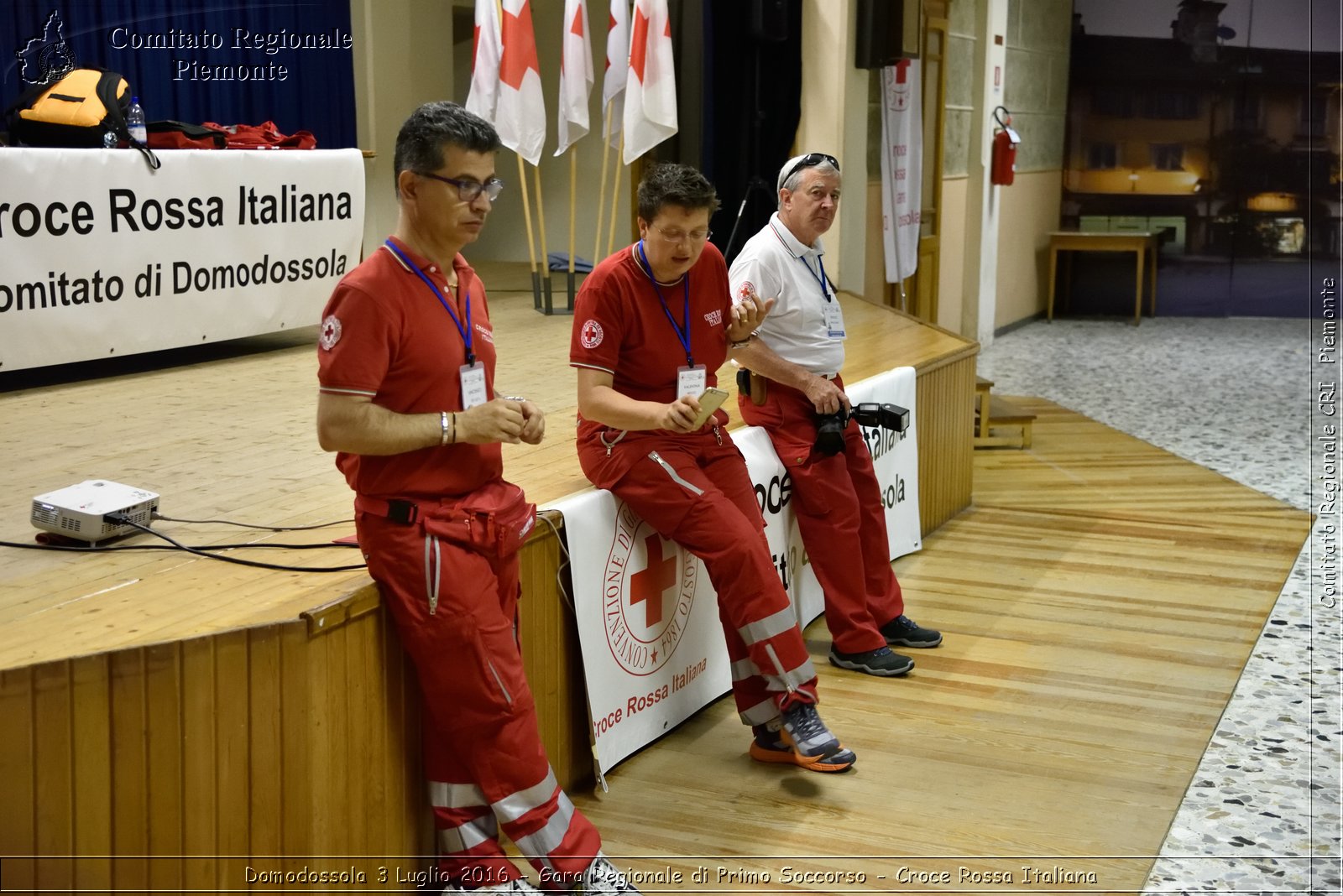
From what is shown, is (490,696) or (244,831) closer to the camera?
(244,831)

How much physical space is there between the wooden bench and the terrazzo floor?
0.73 meters

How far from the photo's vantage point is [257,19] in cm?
646

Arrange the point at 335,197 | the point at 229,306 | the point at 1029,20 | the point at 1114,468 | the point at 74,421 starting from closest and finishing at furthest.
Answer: the point at 74,421 < the point at 229,306 < the point at 335,197 < the point at 1114,468 < the point at 1029,20

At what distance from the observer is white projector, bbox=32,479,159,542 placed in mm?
2465

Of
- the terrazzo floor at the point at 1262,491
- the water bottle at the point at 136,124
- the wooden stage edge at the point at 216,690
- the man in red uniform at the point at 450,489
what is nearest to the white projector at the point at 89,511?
the wooden stage edge at the point at 216,690

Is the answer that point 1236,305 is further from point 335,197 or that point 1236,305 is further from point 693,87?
point 335,197

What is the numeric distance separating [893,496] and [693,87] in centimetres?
349

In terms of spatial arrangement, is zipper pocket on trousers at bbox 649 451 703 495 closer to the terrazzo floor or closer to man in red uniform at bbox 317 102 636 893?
man in red uniform at bbox 317 102 636 893

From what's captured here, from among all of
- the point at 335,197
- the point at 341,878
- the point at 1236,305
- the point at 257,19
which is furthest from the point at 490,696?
the point at 1236,305

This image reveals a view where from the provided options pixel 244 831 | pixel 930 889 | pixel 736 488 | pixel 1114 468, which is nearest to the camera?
pixel 244 831

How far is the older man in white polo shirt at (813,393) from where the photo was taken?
11.1 feet

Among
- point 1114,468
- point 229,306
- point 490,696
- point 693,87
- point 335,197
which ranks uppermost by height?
point 693,87

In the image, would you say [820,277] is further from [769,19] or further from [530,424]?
[769,19]

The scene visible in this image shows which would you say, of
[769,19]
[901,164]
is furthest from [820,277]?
[901,164]
